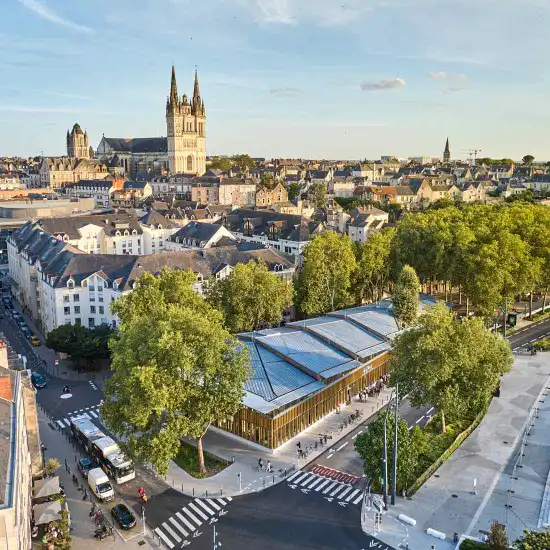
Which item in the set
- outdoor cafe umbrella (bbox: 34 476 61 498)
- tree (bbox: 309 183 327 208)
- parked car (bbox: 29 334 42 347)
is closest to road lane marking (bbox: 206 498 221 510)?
outdoor cafe umbrella (bbox: 34 476 61 498)

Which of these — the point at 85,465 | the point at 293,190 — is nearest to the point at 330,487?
the point at 85,465

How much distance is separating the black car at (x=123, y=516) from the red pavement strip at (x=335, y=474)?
1177 cm

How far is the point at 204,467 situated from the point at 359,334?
2046 cm

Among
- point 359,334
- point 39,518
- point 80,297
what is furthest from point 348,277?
point 39,518

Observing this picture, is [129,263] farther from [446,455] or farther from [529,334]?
[529,334]

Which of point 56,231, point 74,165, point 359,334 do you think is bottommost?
point 359,334

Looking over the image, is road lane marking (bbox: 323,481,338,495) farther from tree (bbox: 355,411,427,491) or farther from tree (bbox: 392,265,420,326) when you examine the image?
tree (bbox: 392,265,420,326)

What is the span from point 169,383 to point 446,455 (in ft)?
61.9

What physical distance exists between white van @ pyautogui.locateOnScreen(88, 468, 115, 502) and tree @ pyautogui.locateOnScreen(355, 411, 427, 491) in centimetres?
1508

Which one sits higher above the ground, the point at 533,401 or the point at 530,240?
the point at 530,240

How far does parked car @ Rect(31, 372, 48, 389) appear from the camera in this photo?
50.4 meters

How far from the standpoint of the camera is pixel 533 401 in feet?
150

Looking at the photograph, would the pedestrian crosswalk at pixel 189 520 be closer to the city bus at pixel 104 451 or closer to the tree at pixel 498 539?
the city bus at pixel 104 451

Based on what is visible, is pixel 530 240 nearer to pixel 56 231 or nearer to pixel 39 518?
pixel 39 518
